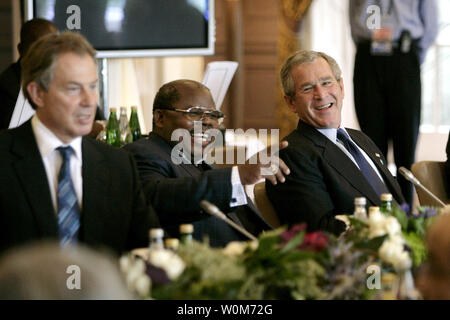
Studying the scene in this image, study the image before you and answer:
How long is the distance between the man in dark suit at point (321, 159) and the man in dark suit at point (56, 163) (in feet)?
3.18

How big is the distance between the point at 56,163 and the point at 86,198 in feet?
0.44

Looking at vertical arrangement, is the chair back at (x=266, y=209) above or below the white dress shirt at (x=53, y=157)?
below

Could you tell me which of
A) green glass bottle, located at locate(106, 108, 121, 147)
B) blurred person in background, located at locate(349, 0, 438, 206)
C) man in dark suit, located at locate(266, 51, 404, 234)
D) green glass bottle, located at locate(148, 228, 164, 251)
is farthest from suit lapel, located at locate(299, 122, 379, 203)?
blurred person in background, located at locate(349, 0, 438, 206)

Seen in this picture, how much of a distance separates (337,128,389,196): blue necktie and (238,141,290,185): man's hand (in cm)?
79

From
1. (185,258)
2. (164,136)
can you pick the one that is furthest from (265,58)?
(185,258)

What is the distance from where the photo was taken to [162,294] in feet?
5.56

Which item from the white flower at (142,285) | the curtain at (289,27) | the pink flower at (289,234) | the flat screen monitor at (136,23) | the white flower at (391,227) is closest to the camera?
the white flower at (142,285)

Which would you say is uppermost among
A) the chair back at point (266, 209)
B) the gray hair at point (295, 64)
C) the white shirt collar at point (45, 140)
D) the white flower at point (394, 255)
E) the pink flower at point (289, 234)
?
the gray hair at point (295, 64)

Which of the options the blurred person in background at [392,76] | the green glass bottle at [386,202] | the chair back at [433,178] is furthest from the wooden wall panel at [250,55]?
the green glass bottle at [386,202]

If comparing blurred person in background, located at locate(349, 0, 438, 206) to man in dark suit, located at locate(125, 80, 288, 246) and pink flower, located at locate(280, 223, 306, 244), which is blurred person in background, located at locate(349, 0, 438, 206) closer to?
man in dark suit, located at locate(125, 80, 288, 246)

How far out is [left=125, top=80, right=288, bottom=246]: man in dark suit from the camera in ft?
9.24

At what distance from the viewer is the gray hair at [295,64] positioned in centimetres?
348

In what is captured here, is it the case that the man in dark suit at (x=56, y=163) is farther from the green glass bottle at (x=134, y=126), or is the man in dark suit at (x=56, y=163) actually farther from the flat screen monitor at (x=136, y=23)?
the flat screen monitor at (x=136, y=23)

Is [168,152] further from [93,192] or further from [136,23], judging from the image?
[136,23]
